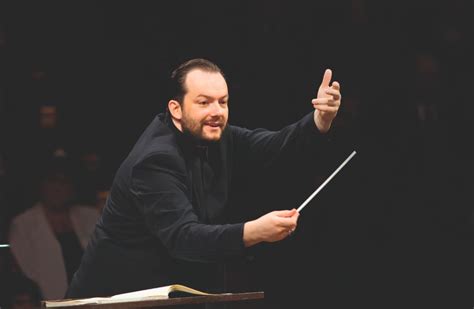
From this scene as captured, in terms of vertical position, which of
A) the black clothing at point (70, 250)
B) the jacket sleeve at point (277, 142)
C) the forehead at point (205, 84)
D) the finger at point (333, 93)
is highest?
the forehead at point (205, 84)

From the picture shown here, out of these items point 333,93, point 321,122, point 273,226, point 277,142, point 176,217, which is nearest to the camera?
point 273,226

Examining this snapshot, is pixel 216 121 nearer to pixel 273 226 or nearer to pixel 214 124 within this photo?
pixel 214 124

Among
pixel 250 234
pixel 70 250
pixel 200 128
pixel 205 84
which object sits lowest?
pixel 70 250

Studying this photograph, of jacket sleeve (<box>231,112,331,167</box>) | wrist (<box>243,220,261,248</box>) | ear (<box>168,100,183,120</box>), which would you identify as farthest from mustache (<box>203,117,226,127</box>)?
wrist (<box>243,220,261,248</box>)

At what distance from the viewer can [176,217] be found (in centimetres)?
236

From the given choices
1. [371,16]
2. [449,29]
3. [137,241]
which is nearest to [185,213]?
[137,241]

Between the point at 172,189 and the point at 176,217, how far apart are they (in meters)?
0.09

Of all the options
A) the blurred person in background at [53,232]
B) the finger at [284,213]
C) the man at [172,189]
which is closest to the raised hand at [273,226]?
the finger at [284,213]

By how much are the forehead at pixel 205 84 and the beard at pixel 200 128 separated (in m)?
0.08

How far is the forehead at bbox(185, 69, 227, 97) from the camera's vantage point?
2572 millimetres

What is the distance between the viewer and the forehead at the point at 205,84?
8.44ft

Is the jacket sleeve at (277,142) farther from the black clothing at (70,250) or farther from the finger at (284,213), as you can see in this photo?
the black clothing at (70,250)

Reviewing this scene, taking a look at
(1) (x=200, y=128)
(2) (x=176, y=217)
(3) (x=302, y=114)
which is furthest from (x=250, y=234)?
(3) (x=302, y=114)

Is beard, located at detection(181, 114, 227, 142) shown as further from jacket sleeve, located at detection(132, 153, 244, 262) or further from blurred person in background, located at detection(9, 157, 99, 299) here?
blurred person in background, located at detection(9, 157, 99, 299)
